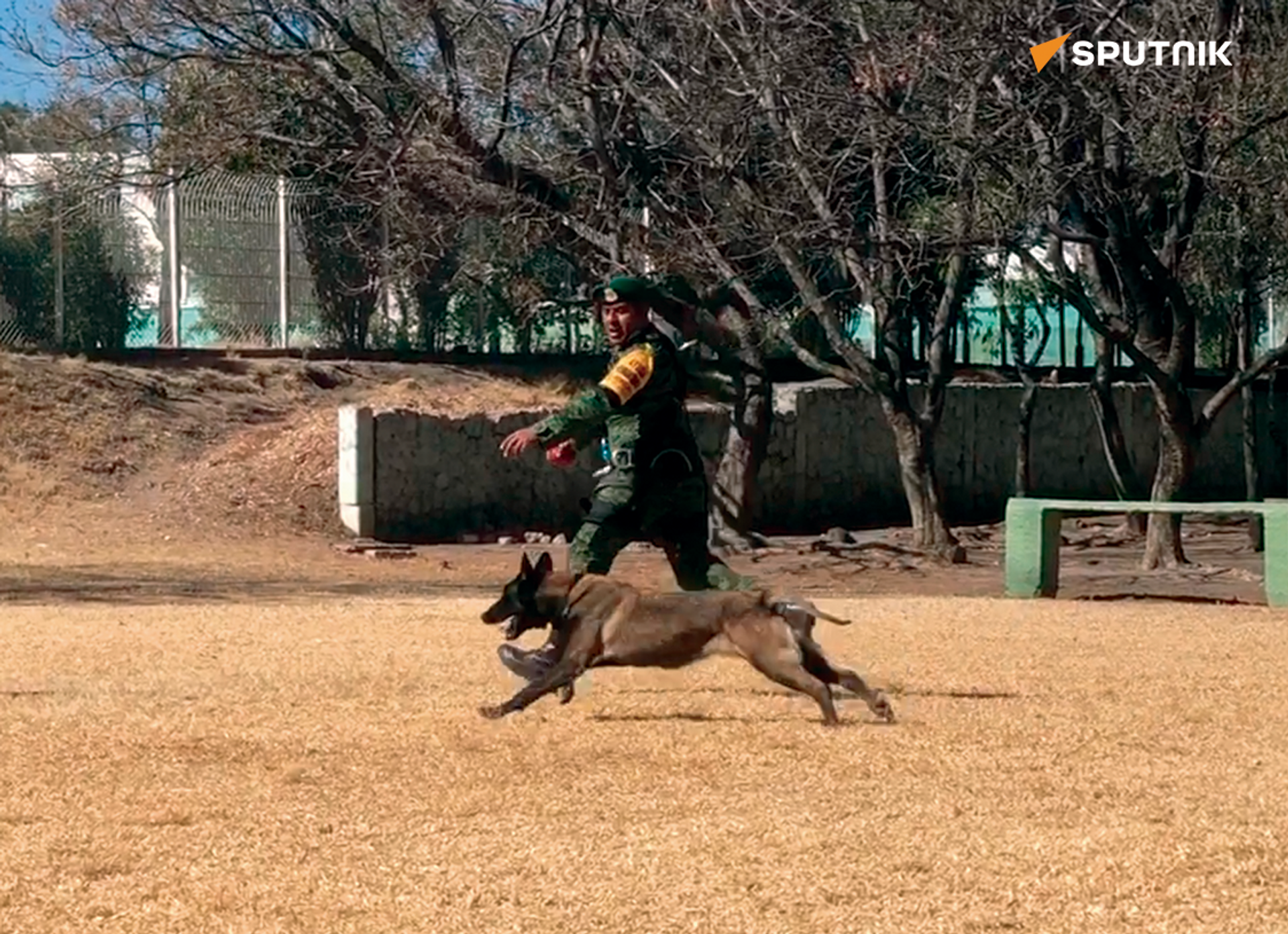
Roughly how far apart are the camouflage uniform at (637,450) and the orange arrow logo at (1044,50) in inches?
405

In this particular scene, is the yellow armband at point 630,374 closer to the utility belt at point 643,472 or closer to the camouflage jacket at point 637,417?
the camouflage jacket at point 637,417

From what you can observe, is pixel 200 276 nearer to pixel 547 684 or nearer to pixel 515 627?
pixel 515 627

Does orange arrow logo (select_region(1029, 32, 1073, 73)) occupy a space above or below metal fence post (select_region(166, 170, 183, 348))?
above

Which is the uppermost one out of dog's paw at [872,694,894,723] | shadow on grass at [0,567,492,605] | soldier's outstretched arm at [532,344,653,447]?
soldier's outstretched arm at [532,344,653,447]

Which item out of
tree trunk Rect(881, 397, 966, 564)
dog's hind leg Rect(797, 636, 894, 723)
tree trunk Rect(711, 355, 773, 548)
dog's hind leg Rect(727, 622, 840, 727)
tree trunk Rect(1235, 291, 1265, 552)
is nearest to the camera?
dog's hind leg Rect(727, 622, 840, 727)

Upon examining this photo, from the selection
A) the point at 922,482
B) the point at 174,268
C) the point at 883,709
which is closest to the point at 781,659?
the point at 883,709

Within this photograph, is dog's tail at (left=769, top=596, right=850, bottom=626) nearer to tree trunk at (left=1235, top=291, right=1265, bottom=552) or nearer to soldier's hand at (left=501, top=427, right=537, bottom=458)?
soldier's hand at (left=501, top=427, right=537, bottom=458)

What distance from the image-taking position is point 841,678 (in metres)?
9.74

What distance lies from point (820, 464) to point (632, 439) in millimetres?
20191

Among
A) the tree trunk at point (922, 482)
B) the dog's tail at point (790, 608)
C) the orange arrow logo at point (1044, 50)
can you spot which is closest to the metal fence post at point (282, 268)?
the tree trunk at point (922, 482)

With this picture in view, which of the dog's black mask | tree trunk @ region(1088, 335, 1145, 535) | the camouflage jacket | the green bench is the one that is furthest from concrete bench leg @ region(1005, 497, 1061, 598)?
the dog's black mask

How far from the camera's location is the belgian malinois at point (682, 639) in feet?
31.0

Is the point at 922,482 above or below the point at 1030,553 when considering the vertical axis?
above

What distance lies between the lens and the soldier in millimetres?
10109
